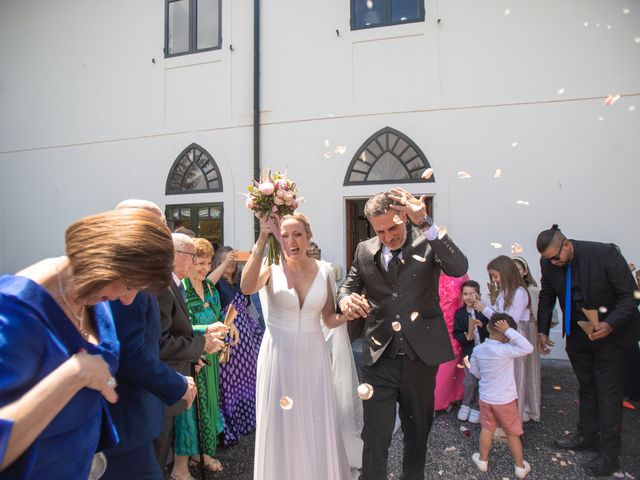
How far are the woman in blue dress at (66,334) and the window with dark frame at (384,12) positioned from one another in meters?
6.96

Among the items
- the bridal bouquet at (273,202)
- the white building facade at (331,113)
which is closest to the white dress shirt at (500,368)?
the bridal bouquet at (273,202)

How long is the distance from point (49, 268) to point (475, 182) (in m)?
6.32

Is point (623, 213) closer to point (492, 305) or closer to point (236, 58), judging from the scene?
point (492, 305)

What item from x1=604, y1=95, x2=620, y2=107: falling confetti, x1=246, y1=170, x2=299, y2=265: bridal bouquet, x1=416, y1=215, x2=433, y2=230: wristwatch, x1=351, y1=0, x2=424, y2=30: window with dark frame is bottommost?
x1=416, y1=215, x2=433, y2=230: wristwatch

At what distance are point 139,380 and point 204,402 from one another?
5.89ft

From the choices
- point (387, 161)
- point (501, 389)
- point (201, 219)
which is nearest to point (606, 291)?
point (501, 389)

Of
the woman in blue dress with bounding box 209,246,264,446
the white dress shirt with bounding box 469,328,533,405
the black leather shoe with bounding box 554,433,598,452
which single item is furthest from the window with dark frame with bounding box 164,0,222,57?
the black leather shoe with bounding box 554,433,598,452

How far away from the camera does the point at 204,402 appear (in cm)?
341

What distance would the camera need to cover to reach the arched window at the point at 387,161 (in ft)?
22.9

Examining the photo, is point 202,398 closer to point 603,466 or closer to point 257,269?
point 257,269

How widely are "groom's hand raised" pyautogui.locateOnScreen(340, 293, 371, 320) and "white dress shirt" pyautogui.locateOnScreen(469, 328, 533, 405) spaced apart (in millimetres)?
1459

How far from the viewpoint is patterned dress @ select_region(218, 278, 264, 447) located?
3848mm

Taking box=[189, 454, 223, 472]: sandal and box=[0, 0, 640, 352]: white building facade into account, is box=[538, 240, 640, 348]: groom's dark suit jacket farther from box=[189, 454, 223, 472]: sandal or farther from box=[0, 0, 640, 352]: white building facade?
box=[189, 454, 223, 472]: sandal

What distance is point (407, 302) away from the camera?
276 cm
